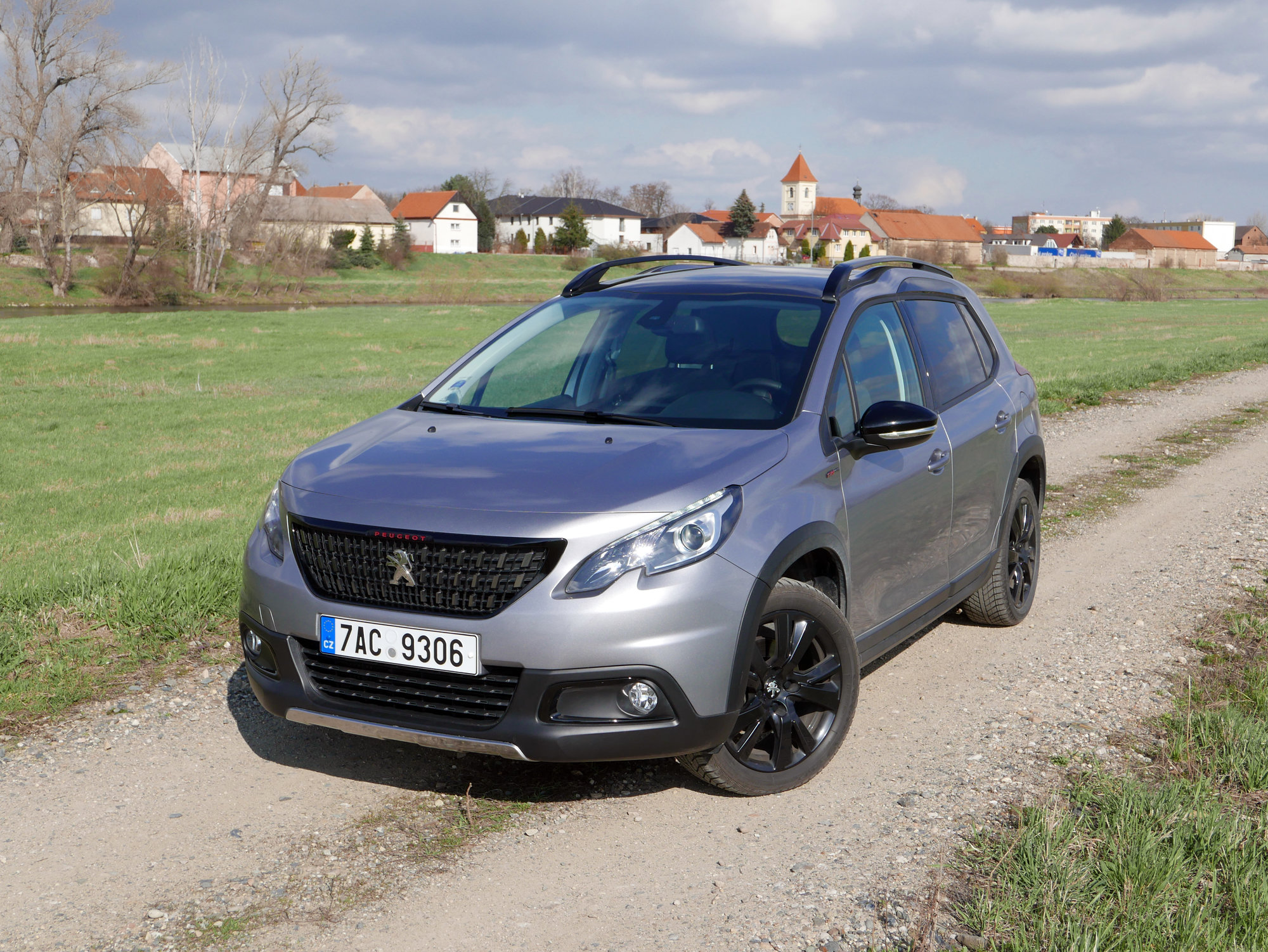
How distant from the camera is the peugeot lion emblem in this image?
3596 millimetres

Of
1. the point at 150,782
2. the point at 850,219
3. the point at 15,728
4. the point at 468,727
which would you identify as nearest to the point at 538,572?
the point at 468,727

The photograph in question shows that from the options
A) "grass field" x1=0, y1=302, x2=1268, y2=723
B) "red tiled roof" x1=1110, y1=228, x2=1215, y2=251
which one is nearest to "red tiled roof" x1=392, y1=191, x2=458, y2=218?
"grass field" x1=0, y1=302, x2=1268, y2=723

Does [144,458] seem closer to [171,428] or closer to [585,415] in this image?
[171,428]

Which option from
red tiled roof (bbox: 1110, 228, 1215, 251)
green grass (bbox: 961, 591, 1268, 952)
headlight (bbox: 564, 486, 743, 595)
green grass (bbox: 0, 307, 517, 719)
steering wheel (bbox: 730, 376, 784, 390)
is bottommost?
green grass (bbox: 0, 307, 517, 719)

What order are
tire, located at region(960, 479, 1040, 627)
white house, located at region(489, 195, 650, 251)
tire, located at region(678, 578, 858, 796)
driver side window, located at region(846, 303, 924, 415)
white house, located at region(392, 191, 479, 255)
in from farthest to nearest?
white house, located at region(489, 195, 650, 251), white house, located at region(392, 191, 479, 255), tire, located at region(960, 479, 1040, 627), driver side window, located at region(846, 303, 924, 415), tire, located at region(678, 578, 858, 796)

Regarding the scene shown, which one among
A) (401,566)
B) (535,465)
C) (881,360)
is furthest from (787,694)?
(881,360)

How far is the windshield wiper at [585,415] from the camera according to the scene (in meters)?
4.37

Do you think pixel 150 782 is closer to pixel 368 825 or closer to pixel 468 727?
pixel 368 825

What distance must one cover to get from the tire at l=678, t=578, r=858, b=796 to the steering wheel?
2.77 feet

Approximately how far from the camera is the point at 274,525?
4.08 m

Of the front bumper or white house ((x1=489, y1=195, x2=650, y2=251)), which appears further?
white house ((x1=489, y1=195, x2=650, y2=251))

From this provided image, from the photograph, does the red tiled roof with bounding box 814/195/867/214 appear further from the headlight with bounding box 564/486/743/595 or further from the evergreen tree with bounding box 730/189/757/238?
the headlight with bounding box 564/486/743/595

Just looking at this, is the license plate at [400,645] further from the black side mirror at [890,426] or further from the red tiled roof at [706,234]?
the red tiled roof at [706,234]

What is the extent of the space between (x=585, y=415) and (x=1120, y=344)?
30.5m
